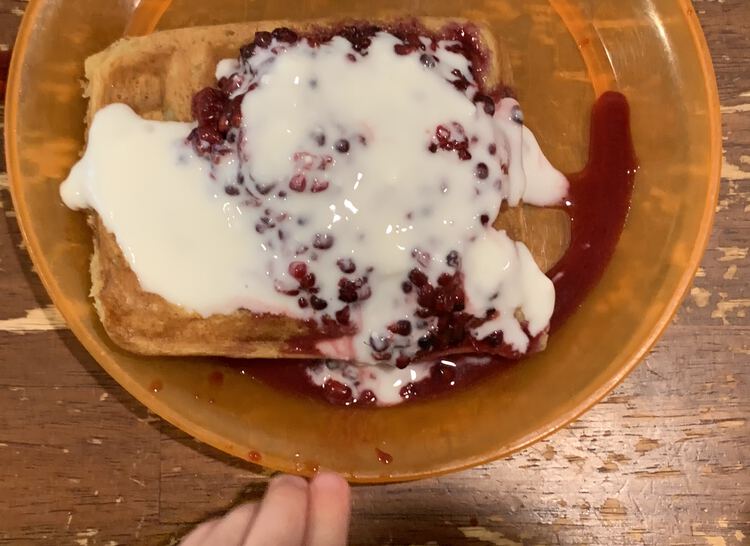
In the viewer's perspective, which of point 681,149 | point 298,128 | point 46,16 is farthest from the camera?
point 681,149

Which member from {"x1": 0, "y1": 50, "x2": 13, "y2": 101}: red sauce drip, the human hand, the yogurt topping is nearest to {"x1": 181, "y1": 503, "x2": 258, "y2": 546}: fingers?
the human hand

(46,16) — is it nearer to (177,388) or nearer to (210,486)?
(177,388)

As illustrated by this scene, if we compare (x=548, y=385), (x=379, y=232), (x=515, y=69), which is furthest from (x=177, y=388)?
(x=515, y=69)

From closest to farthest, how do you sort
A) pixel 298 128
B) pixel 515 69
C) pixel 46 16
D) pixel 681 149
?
pixel 298 128 → pixel 46 16 → pixel 681 149 → pixel 515 69

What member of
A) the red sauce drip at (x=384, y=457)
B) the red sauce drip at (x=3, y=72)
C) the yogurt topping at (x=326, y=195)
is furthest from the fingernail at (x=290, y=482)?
the red sauce drip at (x=3, y=72)

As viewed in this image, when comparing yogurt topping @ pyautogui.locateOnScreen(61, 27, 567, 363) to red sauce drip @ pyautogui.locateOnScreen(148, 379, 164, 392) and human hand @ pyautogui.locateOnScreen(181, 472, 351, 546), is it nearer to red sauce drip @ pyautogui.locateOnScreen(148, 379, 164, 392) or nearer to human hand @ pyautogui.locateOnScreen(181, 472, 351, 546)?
red sauce drip @ pyautogui.locateOnScreen(148, 379, 164, 392)

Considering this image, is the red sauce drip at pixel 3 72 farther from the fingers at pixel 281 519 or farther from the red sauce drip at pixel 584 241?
the fingers at pixel 281 519
